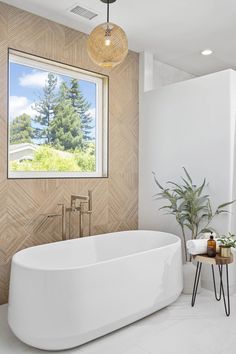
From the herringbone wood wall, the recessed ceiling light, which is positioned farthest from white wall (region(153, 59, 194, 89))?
the recessed ceiling light

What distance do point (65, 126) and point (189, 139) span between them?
1418 mm

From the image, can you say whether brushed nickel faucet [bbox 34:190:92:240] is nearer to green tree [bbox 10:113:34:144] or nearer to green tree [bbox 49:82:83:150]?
green tree [bbox 49:82:83:150]

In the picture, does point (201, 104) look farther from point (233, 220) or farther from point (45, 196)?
point (45, 196)

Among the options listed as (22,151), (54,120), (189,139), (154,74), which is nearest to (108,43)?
(54,120)

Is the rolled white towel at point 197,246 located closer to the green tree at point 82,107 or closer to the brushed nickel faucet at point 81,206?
the brushed nickel faucet at point 81,206

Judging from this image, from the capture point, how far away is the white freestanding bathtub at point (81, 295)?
7.02 feet

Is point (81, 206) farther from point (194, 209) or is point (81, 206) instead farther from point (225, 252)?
point (225, 252)

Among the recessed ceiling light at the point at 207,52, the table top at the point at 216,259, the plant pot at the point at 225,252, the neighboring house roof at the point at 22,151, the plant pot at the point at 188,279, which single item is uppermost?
the recessed ceiling light at the point at 207,52

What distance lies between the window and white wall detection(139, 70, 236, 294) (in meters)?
0.61

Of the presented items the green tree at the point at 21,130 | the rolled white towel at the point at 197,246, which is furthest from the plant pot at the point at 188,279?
the green tree at the point at 21,130

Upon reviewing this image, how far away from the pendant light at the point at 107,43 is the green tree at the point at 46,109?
116 cm

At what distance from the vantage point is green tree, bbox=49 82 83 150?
3490 millimetres

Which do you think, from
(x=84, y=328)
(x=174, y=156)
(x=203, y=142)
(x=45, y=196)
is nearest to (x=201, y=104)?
(x=203, y=142)

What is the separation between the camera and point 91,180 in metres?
3.64
